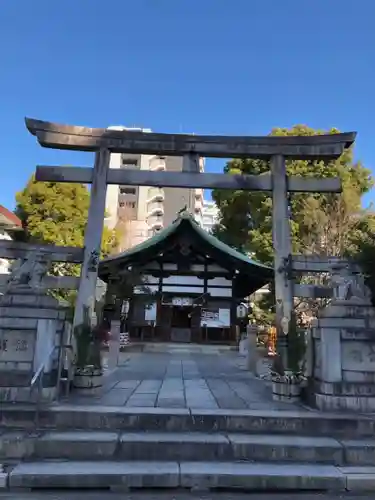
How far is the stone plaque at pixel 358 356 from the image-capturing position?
591 centimetres

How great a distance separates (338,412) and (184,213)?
1577 centimetres

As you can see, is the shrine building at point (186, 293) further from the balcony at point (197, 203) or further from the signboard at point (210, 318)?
the balcony at point (197, 203)

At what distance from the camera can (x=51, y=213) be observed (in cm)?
2422

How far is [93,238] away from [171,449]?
4266 millimetres

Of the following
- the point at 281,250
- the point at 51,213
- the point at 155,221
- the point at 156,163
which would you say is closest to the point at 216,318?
the point at 51,213

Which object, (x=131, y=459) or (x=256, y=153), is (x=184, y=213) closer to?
(x=256, y=153)

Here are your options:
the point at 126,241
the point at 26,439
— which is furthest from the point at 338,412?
the point at 126,241

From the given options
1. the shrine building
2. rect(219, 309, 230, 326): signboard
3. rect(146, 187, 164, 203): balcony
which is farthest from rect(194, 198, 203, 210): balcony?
rect(219, 309, 230, 326): signboard

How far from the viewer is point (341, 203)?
20.6 m

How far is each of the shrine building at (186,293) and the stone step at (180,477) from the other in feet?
55.1

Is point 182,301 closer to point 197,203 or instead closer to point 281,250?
point 281,250

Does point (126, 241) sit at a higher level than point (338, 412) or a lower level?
higher

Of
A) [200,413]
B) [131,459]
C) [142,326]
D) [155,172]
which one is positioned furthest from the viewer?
[142,326]

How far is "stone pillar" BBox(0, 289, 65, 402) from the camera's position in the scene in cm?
561
